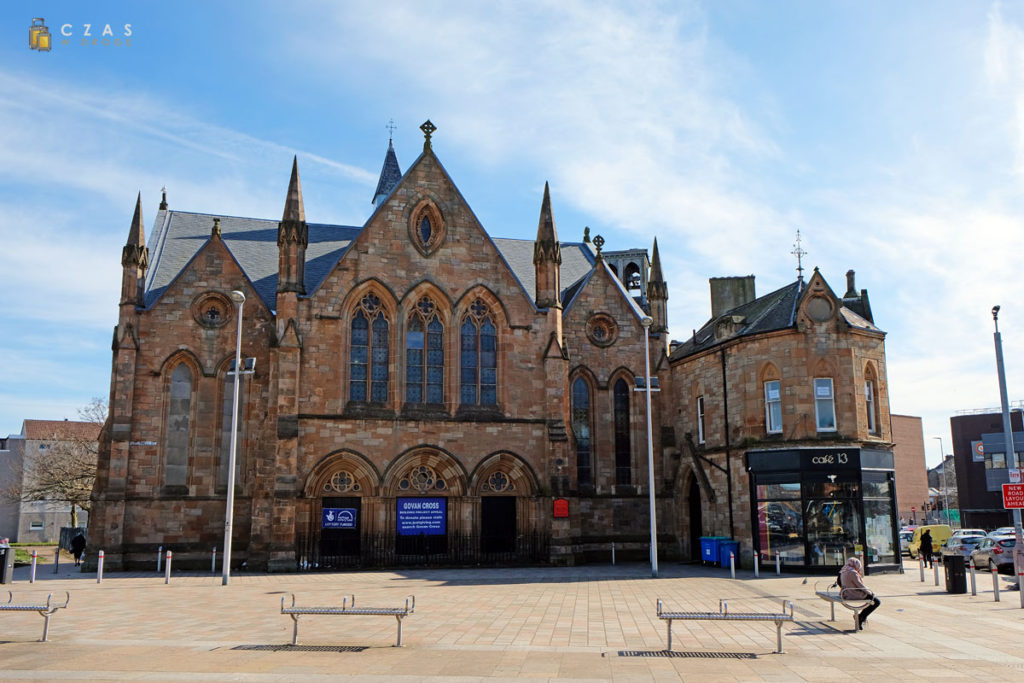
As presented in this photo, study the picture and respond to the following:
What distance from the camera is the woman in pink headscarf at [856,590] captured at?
46.7 ft

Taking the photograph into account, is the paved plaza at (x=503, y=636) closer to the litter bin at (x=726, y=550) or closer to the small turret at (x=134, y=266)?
the litter bin at (x=726, y=550)

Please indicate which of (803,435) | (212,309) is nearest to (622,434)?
(803,435)

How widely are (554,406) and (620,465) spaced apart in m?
5.15

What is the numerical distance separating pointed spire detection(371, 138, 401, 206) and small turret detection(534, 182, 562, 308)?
17770mm

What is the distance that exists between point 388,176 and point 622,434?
22747 mm

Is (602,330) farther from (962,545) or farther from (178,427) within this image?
(962,545)

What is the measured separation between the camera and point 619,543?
3275 centimetres

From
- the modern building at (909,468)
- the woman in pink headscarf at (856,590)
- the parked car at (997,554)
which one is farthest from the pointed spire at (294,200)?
the modern building at (909,468)

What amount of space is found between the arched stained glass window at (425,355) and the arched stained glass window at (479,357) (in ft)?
2.92

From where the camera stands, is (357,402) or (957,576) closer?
(957,576)

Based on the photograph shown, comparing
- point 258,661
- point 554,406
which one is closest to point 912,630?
point 258,661

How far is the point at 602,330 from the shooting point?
34.6 m

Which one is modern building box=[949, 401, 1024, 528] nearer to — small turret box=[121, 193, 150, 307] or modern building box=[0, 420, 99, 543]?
small turret box=[121, 193, 150, 307]

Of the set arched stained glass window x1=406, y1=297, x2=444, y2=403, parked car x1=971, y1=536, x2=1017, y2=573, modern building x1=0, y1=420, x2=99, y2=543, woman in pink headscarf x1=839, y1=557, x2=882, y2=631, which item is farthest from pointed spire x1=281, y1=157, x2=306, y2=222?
modern building x1=0, y1=420, x2=99, y2=543
